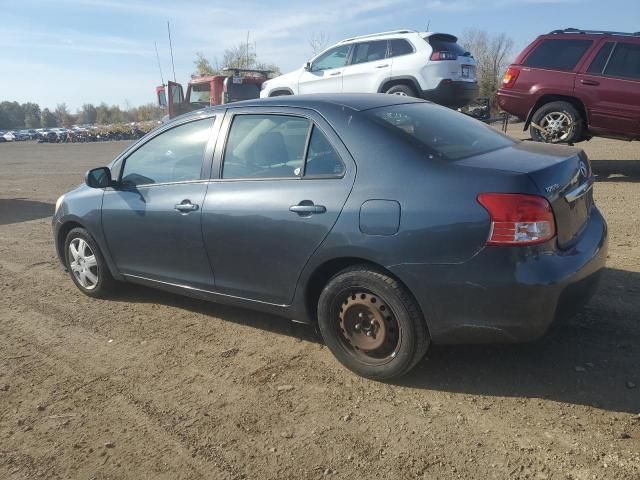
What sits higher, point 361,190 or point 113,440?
point 361,190

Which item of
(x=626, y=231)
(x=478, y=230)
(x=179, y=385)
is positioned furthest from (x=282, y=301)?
(x=626, y=231)

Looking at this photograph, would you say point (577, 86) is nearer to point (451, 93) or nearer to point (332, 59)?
point (451, 93)

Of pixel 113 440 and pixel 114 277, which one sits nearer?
pixel 113 440

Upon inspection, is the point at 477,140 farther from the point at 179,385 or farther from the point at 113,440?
the point at 113,440

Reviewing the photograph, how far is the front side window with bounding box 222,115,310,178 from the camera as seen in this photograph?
11.8 feet

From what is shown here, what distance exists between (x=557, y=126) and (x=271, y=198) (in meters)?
7.13

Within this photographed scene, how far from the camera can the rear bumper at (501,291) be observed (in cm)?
277

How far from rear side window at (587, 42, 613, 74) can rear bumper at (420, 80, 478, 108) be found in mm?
2231

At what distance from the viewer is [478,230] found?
2801 mm

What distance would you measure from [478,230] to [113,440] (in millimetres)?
2155

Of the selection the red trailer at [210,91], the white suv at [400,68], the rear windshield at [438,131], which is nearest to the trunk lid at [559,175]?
the rear windshield at [438,131]

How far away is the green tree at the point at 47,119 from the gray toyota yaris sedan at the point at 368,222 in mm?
124677

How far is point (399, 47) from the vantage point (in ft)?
34.8

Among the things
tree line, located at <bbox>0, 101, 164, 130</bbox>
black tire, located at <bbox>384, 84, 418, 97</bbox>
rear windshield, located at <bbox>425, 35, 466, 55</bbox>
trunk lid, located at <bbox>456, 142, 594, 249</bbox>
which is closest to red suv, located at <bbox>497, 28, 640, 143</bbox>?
rear windshield, located at <bbox>425, 35, 466, 55</bbox>
